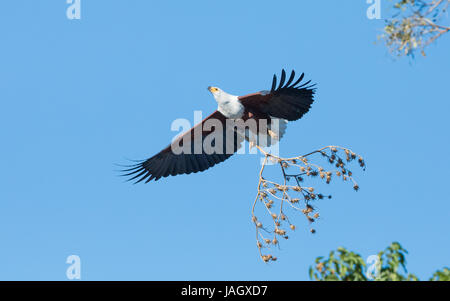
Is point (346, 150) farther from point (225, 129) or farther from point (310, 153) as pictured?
point (225, 129)

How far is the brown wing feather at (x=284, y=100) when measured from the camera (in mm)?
9672

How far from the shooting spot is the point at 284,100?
986 cm

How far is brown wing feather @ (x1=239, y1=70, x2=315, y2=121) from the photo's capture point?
9.67 m

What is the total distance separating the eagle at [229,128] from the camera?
32.0ft

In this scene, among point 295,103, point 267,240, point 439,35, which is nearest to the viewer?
point 439,35

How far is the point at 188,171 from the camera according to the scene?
11305 mm

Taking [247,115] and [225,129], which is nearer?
[247,115]

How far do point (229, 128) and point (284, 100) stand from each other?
1.37 metres

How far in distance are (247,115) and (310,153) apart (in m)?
2.41

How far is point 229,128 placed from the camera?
1094 centimetres

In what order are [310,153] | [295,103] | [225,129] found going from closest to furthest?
[310,153] < [295,103] < [225,129]
